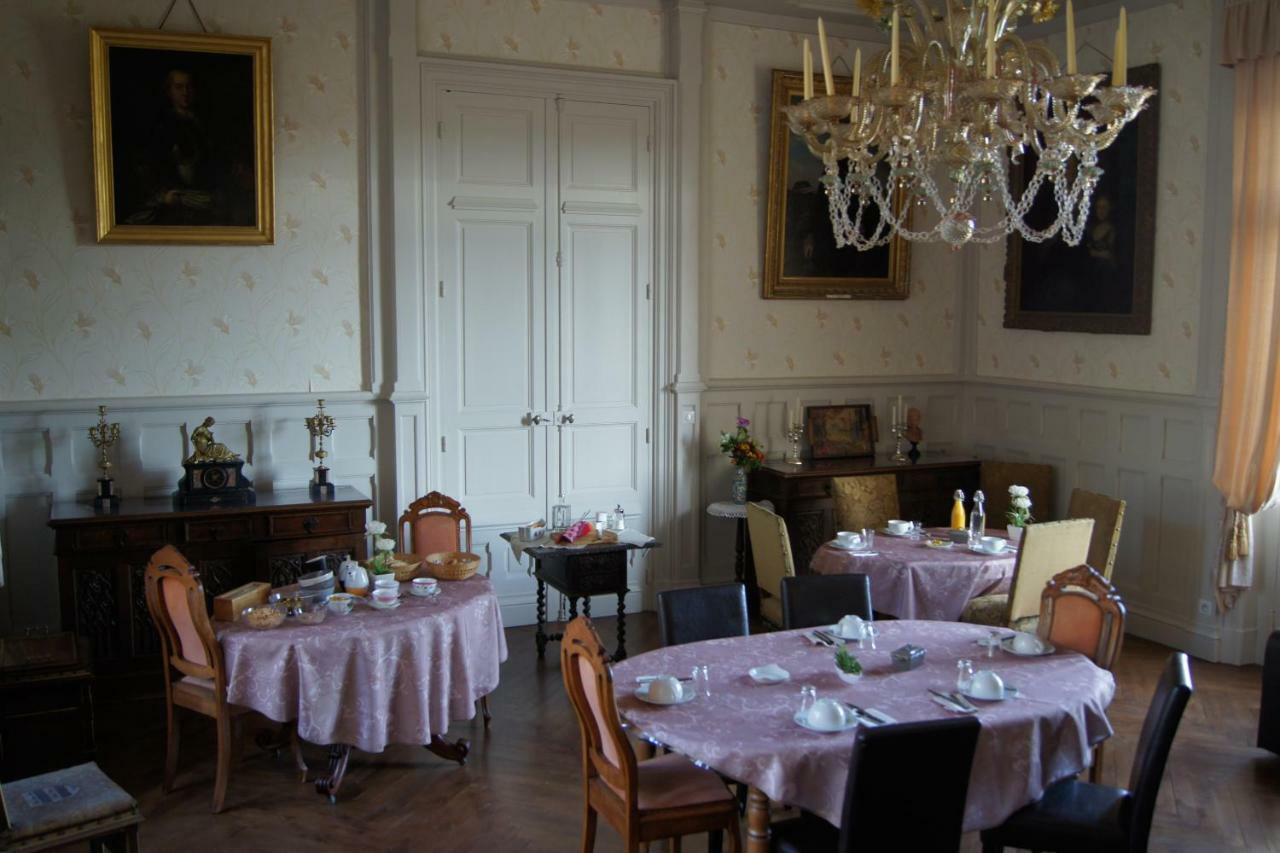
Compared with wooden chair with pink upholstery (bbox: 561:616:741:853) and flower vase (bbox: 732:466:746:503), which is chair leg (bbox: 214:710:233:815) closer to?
wooden chair with pink upholstery (bbox: 561:616:741:853)

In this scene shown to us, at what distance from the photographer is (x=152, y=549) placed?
614cm

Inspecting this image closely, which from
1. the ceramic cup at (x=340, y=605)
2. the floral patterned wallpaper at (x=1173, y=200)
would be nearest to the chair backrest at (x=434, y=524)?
the ceramic cup at (x=340, y=605)

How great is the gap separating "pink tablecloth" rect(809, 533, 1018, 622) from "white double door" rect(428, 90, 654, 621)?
7.15 feet

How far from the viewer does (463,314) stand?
728 cm

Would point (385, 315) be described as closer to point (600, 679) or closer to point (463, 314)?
point (463, 314)

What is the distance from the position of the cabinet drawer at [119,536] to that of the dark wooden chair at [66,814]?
7.31 ft

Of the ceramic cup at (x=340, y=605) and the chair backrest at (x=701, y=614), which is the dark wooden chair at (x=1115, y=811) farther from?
the ceramic cup at (x=340, y=605)

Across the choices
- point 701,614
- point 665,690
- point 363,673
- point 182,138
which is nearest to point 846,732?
point 665,690

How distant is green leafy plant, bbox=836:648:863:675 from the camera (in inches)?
166

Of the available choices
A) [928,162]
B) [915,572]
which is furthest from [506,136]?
[915,572]

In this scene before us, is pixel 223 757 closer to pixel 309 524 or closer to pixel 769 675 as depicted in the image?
pixel 309 524

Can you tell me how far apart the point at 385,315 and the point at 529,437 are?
119 centimetres

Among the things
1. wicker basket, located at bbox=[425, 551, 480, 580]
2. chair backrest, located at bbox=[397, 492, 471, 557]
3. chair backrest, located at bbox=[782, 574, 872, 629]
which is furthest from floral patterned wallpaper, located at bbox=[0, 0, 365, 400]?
chair backrest, located at bbox=[782, 574, 872, 629]

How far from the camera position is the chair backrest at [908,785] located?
130 inches
